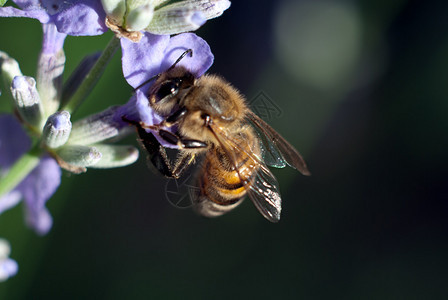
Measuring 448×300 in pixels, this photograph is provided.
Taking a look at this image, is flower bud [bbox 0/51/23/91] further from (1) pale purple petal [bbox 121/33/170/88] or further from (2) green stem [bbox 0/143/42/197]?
(1) pale purple petal [bbox 121/33/170/88]

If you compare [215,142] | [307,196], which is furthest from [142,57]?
[307,196]

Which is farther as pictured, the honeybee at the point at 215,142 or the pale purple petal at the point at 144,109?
the honeybee at the point at 215,142

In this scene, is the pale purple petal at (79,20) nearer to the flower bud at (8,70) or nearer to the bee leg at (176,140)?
the flower bud at (8,70)

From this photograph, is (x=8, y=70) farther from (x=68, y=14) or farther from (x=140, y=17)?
(x=140, y=17)

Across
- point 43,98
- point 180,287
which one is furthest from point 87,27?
point 180,287

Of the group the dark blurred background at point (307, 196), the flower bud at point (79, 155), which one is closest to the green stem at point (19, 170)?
the flower bud at point (79, 155)

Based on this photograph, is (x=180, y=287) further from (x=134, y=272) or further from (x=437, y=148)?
(x=437, y=148)
